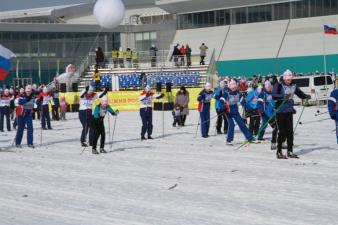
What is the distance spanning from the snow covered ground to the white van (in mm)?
16927

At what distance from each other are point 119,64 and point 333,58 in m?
16.0

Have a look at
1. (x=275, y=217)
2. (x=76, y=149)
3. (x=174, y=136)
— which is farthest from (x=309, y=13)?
(x=275, y=217)

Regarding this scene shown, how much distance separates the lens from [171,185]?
37.7 feet

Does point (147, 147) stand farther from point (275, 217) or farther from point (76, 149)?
point (275, 217)

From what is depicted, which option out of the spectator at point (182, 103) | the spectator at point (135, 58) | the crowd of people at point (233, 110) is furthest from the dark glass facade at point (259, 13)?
the crowd of people at point (233, 110)

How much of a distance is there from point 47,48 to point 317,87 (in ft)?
115

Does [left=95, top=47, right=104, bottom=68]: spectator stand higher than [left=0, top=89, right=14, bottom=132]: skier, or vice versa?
[left=95, top=47, right=104, bottom=68]: spectator

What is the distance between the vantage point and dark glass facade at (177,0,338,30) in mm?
54306

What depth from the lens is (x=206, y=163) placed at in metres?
14.3

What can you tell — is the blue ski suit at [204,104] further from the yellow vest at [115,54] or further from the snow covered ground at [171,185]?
the yellow vest at [115,54]

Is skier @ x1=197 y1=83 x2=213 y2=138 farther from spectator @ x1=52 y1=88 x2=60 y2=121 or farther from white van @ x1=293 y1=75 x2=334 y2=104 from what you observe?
white van @ x1=293 y1=75 x2=334 y2=104

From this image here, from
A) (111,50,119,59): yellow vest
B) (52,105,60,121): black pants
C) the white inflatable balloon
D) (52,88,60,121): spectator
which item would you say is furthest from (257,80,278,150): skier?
(111,50,119,59): yellow vest

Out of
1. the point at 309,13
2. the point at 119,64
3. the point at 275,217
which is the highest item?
the point at 309,13

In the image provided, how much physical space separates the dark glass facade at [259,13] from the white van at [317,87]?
60.4 feet
